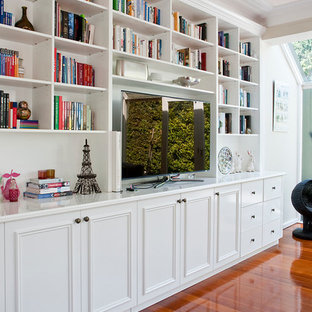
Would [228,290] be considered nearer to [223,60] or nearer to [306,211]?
[306,211]

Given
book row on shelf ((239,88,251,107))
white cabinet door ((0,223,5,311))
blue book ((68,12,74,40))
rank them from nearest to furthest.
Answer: white cabinet door ((0,223,5,311)), blue book ((68,12,74,40)), book row on shelf ((239,88,251,107))

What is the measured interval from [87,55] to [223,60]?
5.66 feet

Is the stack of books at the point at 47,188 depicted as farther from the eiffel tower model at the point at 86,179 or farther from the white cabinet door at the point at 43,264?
the white cabinet door at the point at 43,264

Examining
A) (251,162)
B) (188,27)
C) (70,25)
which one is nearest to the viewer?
(70,25)

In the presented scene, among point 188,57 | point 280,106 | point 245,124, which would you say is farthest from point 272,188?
point 188,57

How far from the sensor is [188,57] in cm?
349

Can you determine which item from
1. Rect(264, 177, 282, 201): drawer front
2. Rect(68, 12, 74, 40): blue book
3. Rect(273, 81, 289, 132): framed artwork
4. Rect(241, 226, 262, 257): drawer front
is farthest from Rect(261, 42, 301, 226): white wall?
Rect(68, 12, 74, 40): blue book

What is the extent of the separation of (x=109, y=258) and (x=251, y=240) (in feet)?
6.41

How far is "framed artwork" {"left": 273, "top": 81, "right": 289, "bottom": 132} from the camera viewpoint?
488 centimetres

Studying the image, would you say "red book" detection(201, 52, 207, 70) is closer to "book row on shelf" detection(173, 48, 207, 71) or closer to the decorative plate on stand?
"book row on shelf" detection(173, 48, 207, 71)

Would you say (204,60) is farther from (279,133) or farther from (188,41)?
(279,133)

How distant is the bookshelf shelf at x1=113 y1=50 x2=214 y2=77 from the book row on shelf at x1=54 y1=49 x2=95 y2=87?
261 millimetres

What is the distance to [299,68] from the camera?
540 centimetres

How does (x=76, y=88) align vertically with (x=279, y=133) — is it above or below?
above
